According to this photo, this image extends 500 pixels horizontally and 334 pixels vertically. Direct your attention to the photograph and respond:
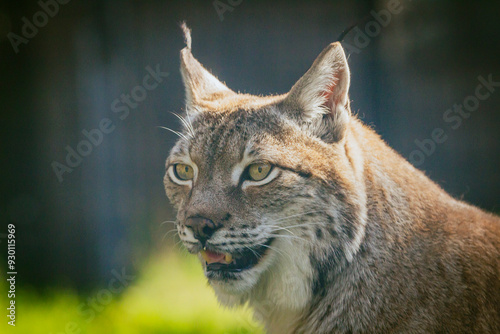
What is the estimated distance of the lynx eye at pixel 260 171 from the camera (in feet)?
7.30

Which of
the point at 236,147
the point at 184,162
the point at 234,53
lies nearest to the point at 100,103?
the point at 234,53

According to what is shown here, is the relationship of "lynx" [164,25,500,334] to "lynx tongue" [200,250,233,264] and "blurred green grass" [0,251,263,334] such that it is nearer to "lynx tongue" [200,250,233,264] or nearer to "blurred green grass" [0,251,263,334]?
"lynx tongue" [200,250,233,264]

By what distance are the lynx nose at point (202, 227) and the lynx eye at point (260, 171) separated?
0.29m

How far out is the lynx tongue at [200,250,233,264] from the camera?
221cm

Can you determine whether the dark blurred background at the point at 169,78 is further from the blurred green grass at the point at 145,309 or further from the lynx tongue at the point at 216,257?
the lynx tongue at the point at 216,257

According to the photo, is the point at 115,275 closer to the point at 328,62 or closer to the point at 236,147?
the point at 236,147

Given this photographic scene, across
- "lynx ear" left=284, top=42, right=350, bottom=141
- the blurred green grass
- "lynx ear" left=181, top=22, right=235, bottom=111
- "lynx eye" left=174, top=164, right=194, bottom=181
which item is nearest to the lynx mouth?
"lynx eye" left=174, top=164, right=194, bottom=181

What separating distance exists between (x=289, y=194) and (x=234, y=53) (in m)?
2.13

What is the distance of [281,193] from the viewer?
2.19 metres

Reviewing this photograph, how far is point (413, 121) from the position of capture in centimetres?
396

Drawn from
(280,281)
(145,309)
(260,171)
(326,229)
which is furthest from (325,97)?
(145,309)

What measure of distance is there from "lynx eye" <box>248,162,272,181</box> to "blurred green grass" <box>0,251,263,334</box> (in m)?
1.31

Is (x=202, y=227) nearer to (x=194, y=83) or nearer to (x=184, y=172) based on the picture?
(x=184, y=172)

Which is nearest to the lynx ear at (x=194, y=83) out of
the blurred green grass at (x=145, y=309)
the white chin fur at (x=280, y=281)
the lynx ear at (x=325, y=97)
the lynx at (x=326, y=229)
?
the lynx at (x=326, y=229)
